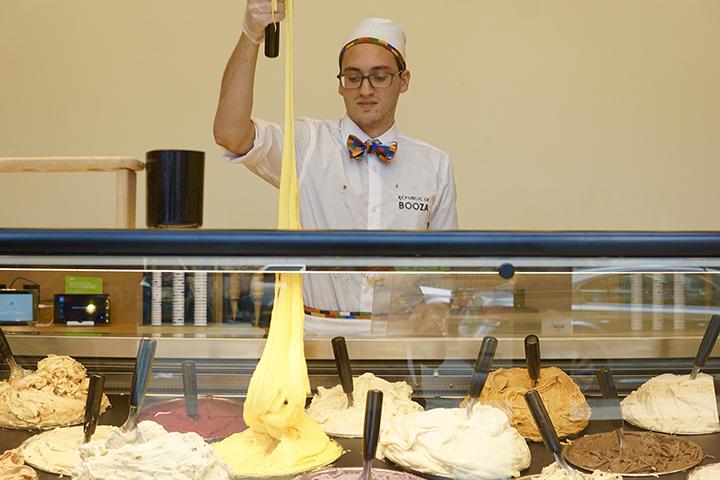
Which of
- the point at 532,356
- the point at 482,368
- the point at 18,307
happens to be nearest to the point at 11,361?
the point at 18,307

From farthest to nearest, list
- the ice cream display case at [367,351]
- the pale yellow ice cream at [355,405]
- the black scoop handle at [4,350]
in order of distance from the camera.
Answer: the black scoop handle at [4,350] → the pale yellow ice cream at [355,405] → the ice cream display case at [367,351]

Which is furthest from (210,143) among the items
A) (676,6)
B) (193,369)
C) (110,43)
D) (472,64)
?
(193,369)

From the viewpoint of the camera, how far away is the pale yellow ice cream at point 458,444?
1479mm

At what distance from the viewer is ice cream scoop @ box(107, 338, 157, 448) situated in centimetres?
135

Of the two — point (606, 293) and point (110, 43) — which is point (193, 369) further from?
point (110, 43)

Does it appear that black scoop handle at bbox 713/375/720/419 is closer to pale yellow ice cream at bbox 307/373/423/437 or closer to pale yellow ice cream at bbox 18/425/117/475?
pale yellow ice cream at bbox 307/373/423/437

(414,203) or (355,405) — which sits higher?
(414,203)

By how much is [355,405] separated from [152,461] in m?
0.51

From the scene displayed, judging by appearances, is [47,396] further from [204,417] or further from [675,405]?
[675,405]

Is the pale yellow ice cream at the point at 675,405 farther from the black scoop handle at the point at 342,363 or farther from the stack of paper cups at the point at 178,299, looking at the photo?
the stack of paper cups at the point at 178,299

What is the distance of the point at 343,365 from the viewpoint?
5.63 ft

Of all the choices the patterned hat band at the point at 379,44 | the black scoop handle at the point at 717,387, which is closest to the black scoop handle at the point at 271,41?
the black scoop handle at the point at 717,387

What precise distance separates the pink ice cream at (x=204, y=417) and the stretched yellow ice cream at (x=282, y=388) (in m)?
0.04

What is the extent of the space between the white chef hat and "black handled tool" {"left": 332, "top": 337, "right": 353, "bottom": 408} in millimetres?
1402
